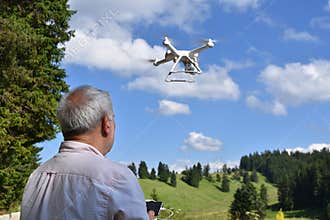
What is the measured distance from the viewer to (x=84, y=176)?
1.73 meters

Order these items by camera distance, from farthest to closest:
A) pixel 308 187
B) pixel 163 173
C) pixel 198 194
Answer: pixel 163 173 < pixel 198 194 < pixel 308 187

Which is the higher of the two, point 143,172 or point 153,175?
point 143,172

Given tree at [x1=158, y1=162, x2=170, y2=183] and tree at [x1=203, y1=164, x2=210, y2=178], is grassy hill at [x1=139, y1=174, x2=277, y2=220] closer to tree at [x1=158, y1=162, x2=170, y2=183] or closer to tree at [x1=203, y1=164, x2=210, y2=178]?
tree at [x1=158, y1=162, x2=170, y2=183]

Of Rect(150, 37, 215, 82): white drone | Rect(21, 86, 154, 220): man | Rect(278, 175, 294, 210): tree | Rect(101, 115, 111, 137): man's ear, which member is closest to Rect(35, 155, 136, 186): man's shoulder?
Rect(21, 86, 154, 220): man

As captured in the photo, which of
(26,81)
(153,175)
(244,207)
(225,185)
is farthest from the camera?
(225,185)

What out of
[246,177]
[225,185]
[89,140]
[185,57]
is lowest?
[89,140]

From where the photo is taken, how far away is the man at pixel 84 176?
166 centimetres

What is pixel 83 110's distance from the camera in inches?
72.9

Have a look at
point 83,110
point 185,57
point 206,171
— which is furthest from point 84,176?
point 206,171

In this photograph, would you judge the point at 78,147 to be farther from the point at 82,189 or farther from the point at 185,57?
the point at 185,57

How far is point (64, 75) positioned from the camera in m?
13.9

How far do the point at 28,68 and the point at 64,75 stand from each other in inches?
68.3

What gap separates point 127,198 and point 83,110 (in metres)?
0.40

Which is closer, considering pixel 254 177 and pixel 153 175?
pixel 153 175
